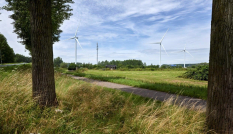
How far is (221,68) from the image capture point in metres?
2.82

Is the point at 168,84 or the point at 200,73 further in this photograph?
the point at 200,73

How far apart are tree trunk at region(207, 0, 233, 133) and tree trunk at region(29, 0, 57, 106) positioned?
13.5ft

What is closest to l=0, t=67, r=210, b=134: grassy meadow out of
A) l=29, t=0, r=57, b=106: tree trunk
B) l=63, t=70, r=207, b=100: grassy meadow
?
l=29, t=0, r=57, b=106: tree trunk

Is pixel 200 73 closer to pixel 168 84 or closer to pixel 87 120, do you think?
pixel 168 84

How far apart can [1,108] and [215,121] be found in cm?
481

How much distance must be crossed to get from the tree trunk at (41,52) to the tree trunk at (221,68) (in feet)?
13.5

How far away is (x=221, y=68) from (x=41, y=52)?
435 centimetres

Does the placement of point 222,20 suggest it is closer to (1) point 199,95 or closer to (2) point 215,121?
(2) point 215,121

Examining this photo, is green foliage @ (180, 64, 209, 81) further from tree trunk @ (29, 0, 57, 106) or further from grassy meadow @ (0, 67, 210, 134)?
tree trunk @ (29, 0, 57, 106)

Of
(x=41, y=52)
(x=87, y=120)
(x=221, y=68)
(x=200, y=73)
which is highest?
(x=41, y=52)

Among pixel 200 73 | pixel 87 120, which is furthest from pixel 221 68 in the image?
pixel 200 73

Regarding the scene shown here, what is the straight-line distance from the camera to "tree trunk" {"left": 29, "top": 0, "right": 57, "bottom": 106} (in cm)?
387

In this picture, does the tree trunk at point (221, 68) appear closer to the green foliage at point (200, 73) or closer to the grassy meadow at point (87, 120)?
the grassy meadow at point (87, 120)

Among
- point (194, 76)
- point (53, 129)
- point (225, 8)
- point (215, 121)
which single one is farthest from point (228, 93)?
point (194, 76)
